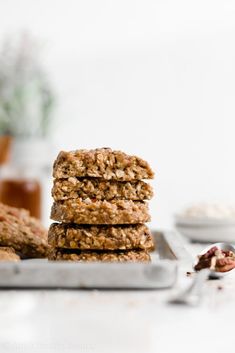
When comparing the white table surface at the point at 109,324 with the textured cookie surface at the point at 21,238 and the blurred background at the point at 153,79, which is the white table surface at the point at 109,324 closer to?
the textured cookie surface at the point at 21,238

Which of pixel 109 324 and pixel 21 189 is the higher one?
pixel 21 189

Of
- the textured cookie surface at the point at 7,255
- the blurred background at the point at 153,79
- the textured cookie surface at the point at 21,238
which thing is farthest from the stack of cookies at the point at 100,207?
the blurred background at the point at 153,79

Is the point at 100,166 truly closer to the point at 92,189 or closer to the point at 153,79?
the point at 92,189

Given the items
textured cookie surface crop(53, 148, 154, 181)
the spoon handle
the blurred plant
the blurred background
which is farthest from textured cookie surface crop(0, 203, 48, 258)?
the blurred background

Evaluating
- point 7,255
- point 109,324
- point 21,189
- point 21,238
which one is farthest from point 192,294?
point 21,189

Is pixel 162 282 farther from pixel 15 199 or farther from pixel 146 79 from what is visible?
pixel 146 79

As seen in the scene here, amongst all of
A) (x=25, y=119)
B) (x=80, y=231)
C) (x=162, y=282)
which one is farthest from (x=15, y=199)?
(x=162, y=282)
